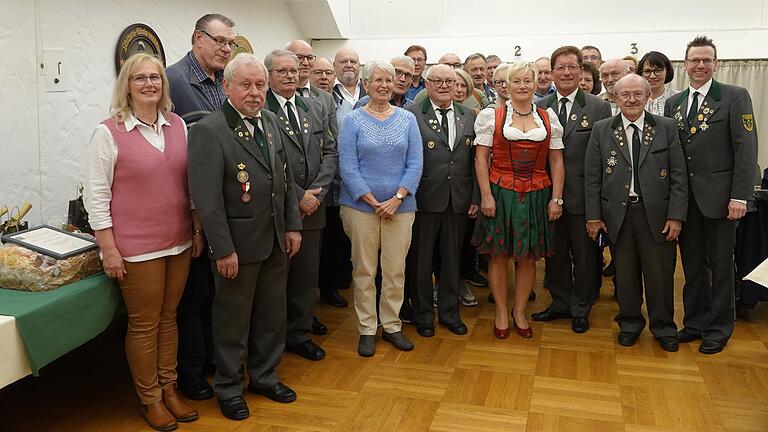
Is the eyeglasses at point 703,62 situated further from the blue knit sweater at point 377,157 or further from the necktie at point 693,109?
the blue knit sweater at point 377,157

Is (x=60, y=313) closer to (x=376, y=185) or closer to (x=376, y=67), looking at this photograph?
(x=376, y=185)

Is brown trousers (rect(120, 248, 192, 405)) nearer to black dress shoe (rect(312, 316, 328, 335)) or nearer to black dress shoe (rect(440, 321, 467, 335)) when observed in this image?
black dress shoe (rect(312, 316, 328, 335))

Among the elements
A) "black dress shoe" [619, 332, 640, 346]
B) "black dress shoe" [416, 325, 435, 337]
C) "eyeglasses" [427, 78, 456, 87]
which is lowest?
"black dress shoe" [416, 325, 435, 337]

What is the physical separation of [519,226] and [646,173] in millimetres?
722

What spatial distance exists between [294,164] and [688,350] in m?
2.37

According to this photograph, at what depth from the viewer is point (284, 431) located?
2875mm

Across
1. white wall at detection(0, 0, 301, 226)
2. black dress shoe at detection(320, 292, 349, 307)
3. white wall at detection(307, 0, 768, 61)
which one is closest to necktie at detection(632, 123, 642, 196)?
black dress shoe at detection(320, 292, 349, 307)

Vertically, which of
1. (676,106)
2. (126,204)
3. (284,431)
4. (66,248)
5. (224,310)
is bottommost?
(284,431)

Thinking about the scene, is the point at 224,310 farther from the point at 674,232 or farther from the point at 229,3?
the point at 229,3

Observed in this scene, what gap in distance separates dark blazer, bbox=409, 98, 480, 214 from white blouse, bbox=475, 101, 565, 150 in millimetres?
95

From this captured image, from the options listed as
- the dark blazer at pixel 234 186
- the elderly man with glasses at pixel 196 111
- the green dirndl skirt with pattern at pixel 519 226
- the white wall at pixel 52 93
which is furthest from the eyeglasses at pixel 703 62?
the white wall at pixel 52 93

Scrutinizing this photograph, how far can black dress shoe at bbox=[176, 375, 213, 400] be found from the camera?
10.4 ft

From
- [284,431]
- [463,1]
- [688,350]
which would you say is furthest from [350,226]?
[463,1]

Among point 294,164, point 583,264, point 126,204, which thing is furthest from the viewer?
point 583,264
